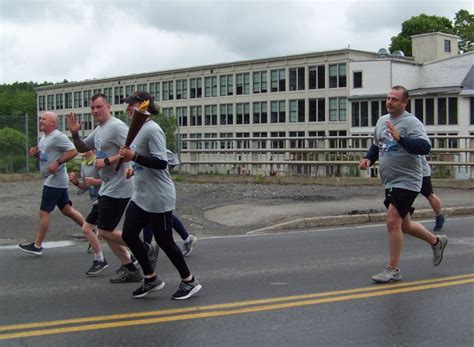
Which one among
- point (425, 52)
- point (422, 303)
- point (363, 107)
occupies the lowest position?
point (422, 303)

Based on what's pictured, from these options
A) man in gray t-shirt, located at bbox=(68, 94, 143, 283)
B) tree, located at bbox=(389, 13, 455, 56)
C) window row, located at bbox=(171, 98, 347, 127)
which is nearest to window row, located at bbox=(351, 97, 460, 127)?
window row, located at bbox=(171, 98, 347, 127)

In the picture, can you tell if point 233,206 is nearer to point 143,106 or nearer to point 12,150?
point 143,106

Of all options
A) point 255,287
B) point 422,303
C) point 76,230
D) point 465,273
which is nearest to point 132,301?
point 255,287

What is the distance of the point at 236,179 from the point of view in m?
22.5

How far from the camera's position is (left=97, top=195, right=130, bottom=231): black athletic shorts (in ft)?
23.3

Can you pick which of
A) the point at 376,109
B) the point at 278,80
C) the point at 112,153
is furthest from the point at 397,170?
the point at 278,80

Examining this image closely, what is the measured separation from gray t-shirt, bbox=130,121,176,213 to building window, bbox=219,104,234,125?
6224cm

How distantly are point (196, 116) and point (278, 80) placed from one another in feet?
37.6

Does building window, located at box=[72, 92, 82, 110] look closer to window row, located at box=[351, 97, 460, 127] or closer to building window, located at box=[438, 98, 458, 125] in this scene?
window row, located at box=[351, 97, 460, 127]

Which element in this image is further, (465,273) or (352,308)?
(465,273)

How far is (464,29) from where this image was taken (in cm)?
7244

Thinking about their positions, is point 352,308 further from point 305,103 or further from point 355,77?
point 305,103

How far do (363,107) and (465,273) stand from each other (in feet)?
166

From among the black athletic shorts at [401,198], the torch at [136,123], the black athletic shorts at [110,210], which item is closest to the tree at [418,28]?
the black athletic shorts at [401,198]
